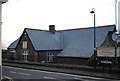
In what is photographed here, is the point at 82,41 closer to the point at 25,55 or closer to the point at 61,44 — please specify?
the point at 61,44

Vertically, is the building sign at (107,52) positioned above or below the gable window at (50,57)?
above

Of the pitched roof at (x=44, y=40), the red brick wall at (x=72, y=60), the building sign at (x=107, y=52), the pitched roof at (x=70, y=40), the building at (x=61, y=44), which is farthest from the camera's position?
the pitched roof at (x=44, y=40)

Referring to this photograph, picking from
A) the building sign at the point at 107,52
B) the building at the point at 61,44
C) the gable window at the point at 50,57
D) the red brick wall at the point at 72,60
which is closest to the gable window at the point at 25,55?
the building at the point at 61,44

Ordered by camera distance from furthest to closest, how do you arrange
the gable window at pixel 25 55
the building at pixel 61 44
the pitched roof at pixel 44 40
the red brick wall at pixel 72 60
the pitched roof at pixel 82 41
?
1. the gable window at pixel 25 55
2. the pitched roof at pixel 44 40
3. the building at pixel 61 44
4. the pitched roof at pixel 82 41
5. the red brick wall at pixel 72 60

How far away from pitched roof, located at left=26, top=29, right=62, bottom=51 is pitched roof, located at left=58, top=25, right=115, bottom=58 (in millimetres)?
1719

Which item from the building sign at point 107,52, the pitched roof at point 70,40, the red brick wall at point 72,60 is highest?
the pitched roof at point 70,40

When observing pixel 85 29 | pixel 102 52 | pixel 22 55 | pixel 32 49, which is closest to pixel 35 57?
pixel 32 49

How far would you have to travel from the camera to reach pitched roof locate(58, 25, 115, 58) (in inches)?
1291

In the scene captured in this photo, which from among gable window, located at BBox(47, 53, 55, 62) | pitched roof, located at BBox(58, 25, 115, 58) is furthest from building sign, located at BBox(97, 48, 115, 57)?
gable window, located at BBox(47, 53, 55, 62)

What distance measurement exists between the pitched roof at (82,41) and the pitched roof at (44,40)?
1.72m

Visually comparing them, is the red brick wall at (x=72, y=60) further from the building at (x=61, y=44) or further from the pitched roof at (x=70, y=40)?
the pitched roof at (x=70, y=40)

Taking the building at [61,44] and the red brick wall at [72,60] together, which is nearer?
the red brick wall at [72,60]

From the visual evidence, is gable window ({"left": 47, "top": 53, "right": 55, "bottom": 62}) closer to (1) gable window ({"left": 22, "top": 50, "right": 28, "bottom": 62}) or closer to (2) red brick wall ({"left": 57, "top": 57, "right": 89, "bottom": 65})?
(2) red brick wall ({"left": 57, "top": 57, "right": 89, "bottom": 65})

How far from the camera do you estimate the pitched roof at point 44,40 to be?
36219 mm
